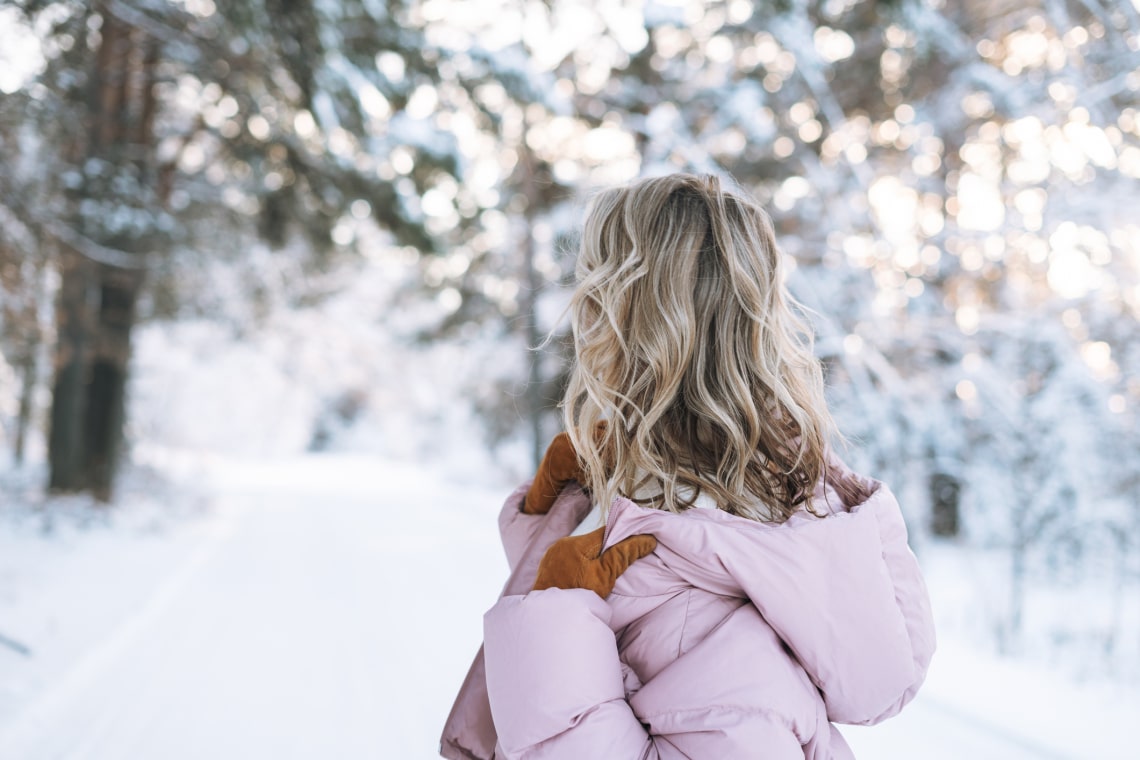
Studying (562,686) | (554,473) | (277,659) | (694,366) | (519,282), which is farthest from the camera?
(519,282)

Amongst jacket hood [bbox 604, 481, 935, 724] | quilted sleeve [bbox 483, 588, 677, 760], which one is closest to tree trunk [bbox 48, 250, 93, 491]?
quilted sleeve [bbox 483, 588, 677, 760]

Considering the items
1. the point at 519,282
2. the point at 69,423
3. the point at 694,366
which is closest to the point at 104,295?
the point at 69,423

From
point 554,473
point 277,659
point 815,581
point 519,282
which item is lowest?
point 277,659

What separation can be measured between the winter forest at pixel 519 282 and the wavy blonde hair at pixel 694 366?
2.08 feet

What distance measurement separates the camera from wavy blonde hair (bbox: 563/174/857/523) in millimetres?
1574

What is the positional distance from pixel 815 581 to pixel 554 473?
1.92 feet

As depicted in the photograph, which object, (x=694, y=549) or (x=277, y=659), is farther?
(x=277, y=659)

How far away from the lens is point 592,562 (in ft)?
4.84

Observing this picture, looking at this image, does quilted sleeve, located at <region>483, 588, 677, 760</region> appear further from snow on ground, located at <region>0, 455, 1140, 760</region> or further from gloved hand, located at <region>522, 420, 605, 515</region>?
snow on ground, located at <region>0, 455, 1140, 760</region>

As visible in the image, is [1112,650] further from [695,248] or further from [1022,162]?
[695,248]

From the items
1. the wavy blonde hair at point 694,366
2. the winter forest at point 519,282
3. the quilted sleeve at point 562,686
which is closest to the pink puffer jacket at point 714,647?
the quilted sleeve at point 562,686

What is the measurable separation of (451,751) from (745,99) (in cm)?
862

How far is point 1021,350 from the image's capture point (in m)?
7.69

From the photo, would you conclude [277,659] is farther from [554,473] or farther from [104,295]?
[104,295]
